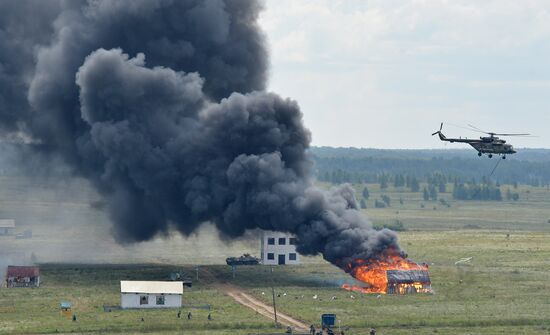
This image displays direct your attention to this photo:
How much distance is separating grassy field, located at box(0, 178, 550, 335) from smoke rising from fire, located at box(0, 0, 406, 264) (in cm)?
742

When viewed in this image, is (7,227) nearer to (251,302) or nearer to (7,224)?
(7,224)

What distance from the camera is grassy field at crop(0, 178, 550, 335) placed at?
336ft

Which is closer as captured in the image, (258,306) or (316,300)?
(258,306)

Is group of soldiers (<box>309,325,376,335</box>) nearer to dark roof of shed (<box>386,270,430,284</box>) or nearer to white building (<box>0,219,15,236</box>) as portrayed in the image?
dark roof of shed (<box>386,270,430,284</box>)

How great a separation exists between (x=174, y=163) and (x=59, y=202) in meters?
50.4

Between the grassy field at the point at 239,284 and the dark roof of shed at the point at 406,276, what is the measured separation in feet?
8.49

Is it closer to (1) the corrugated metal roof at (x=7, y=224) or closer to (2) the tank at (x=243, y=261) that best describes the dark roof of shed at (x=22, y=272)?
(2) the tank at (x=243, y=261)

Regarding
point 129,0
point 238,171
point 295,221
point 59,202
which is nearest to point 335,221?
point 295,221

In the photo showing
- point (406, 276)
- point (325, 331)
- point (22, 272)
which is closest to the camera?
point (325, 331)

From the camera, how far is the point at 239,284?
128750 mm

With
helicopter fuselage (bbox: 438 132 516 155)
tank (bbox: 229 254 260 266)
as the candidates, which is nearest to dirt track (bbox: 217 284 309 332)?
tank (bbox: 229 254 260 266)

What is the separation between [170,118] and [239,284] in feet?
89.5

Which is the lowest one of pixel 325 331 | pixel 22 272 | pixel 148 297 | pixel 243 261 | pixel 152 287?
pixel 325 331

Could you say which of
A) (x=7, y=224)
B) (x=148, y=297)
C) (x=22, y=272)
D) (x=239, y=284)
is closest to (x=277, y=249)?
(x=239, y=284)
